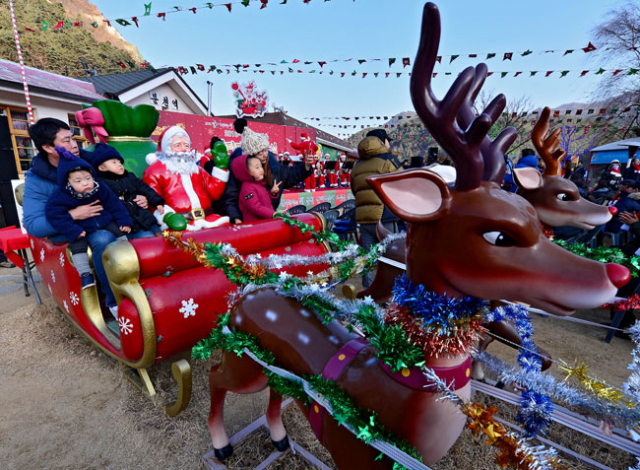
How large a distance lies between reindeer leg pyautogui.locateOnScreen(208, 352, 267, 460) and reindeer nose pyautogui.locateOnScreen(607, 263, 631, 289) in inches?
47.3

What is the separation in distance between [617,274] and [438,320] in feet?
1.25

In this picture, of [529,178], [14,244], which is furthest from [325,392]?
[14,244]

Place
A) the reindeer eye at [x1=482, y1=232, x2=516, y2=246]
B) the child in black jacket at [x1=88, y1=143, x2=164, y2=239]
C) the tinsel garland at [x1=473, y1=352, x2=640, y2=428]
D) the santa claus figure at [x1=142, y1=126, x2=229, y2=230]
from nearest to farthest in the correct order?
the reindeer eye at [x1=482, y1=232, x2=516, y2=246] < the tinsel garland at [x1=473, y1=352, x2=640, y2=428] < the child in black jacket at [x1=88, y1=143, x2=164, y2=239] < the santa claus figure at [x1=142, y1=126, x2=229, y2=230]

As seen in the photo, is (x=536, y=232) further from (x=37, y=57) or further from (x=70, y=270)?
(x=37, y=57)

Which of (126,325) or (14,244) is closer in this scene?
(126,325)

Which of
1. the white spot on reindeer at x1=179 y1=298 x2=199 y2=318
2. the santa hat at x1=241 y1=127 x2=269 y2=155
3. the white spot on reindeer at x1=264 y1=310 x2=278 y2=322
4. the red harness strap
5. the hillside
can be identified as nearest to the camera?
the red harness strap

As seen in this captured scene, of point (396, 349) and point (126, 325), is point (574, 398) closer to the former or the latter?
point (396, 349)

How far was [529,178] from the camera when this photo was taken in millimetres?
2191

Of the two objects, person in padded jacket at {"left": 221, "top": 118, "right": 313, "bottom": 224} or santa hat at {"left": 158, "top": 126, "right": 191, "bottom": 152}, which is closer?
santa hat at {"left": 158, "top": 126, "right": 191, "bottom": 152}

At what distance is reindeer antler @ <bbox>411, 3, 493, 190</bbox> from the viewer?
0.77m

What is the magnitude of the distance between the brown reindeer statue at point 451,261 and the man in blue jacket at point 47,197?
6.57 ft

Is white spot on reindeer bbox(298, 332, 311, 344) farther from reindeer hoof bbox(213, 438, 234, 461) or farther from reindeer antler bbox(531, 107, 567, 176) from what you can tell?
reindeer antler bbox(531, 107, 567, 176)

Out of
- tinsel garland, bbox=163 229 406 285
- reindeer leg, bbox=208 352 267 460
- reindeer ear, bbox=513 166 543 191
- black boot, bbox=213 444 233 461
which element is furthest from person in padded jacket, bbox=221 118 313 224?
reindeer ear, bbox=513 166 543 191

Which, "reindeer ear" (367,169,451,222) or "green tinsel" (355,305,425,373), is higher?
"reindeer ear" (367,169,451,222)
